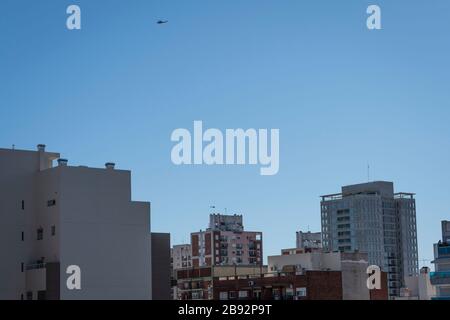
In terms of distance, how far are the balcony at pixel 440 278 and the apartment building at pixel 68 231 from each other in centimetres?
6907

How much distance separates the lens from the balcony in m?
146

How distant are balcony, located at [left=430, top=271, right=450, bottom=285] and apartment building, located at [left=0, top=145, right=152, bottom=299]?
6907cm

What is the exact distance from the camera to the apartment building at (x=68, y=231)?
284 feet

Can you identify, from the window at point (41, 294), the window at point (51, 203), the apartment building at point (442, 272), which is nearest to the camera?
the window at point (41, 294)

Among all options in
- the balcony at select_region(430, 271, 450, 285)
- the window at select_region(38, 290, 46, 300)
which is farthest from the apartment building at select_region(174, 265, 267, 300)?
the window at select_region(38, 290, 46, 300)

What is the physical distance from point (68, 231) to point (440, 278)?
79833mm

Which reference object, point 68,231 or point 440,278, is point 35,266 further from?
point 440,278

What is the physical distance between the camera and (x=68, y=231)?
284 feet

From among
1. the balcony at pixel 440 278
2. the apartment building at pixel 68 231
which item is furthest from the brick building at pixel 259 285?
the apartment building at pixel 68 231

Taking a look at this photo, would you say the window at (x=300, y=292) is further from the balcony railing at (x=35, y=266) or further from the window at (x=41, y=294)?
the window at (x=41, y=294)

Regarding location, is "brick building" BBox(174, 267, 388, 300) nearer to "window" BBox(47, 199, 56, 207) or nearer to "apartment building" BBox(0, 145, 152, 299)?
"apartment building" BBox(0, 145, 152, 299)

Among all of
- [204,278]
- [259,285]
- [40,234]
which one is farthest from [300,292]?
[40,234]

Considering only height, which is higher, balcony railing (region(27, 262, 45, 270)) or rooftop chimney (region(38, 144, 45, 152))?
rooftop chimney (region(38, 144, 45, 152))
